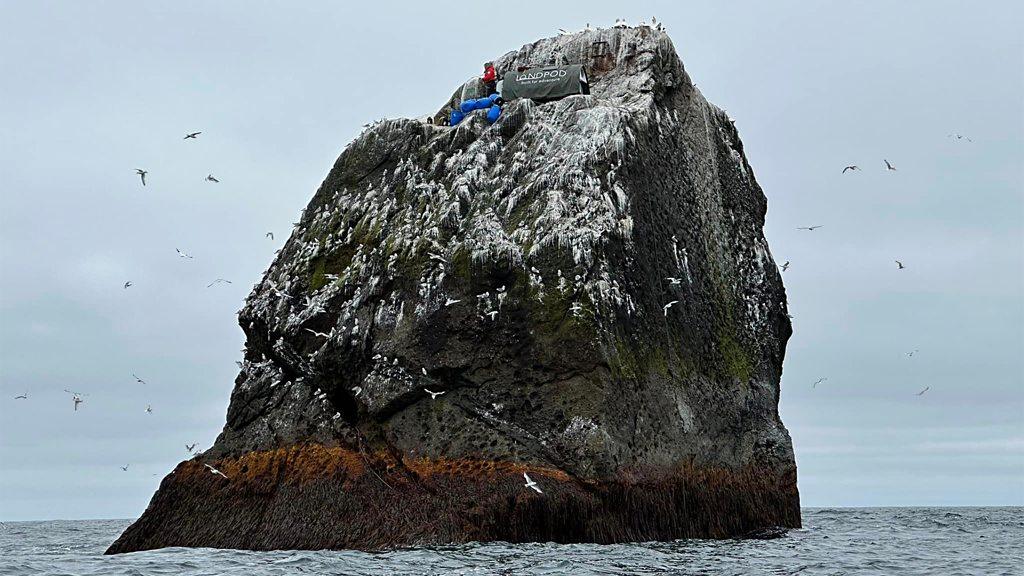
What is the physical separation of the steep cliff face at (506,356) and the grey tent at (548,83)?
75 cm

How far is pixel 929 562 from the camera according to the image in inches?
958

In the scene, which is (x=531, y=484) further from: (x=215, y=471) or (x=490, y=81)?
(x=490, y=81)

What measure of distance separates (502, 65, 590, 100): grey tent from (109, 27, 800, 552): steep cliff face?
0.75 meters

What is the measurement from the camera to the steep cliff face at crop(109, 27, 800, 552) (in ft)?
78.0

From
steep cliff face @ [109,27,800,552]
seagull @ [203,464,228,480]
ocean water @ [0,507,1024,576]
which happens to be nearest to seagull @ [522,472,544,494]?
steep cliff face @ [109,27,800,552]

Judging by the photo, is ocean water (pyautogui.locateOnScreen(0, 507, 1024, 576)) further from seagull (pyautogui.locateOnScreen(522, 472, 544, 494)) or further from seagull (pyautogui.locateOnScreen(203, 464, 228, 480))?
seagull (pyautogui.locateOnScreen(203, 464, 228, 480))

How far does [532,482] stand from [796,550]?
642cm

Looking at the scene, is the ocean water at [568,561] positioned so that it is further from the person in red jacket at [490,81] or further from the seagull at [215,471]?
the person in red jacket at [490,81]

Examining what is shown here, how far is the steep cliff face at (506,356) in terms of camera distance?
23.8 metres

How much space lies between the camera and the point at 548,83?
31422 mm

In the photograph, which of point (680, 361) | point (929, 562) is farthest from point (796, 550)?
point (680, 361)

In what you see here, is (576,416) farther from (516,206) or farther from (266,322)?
(266,322)

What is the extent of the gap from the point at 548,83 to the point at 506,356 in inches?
372

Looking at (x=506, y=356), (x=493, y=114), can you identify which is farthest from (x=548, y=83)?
(x=506, y=356)
